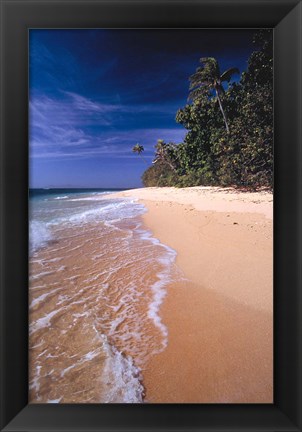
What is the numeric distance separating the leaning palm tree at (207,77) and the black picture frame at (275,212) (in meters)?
0.17

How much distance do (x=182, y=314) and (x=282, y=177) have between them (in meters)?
0.77

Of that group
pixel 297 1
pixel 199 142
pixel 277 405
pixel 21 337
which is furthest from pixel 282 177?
pixel 21 337

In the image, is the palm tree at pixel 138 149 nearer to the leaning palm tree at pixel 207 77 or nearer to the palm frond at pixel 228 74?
the leaning palm tree at pixel 207 77

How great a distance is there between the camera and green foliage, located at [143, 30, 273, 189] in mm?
1025

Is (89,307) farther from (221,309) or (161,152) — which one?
(161,152)

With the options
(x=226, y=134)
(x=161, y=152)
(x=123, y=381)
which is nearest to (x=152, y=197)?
(x=161, y=152)

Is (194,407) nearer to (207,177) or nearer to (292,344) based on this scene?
(292,344)

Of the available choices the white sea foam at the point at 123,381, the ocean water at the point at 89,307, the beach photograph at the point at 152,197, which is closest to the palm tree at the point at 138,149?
the beach photograph at the point at 152,197

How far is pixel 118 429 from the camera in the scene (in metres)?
0.88

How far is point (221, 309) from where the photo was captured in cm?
103

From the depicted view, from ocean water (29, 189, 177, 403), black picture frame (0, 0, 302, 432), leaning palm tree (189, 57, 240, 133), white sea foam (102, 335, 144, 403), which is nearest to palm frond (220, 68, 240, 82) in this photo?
leaning palm tree (189, 57, 240, 133)

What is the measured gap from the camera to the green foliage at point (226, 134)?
103cm

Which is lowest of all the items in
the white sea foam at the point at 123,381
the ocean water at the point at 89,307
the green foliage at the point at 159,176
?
the white sea foam at the point at 123,381

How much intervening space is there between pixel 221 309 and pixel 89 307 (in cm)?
65
